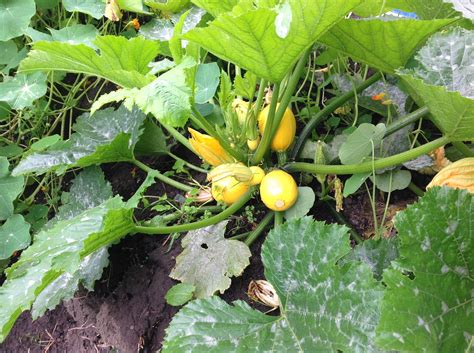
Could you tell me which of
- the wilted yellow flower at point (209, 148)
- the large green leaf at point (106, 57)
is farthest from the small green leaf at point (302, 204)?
the large green leaf at point (106, 57)

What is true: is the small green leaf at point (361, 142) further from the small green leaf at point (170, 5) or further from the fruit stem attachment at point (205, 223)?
the small green leaf at point (170, 5)

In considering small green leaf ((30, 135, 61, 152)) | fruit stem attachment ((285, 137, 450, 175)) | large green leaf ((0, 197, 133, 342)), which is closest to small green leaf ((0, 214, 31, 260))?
small green leaf ((30, 135, 61, 152))

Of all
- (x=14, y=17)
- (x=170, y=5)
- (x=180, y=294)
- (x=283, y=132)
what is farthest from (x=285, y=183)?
(x=14, y=17)

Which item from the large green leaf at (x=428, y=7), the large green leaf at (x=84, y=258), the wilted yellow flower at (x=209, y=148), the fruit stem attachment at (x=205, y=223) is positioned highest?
the large green leaf at (x=428, y=7)

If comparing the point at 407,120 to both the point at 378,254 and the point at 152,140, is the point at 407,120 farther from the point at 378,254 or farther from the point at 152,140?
the point at 152,140

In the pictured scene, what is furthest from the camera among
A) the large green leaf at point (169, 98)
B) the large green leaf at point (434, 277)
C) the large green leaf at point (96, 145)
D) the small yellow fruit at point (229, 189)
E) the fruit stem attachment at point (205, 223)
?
the large green leaf at point (96, 145)
